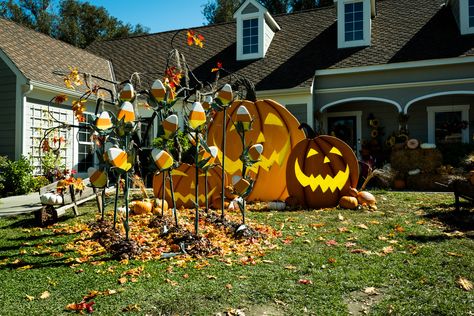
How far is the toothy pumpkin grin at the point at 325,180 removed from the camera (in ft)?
21.8

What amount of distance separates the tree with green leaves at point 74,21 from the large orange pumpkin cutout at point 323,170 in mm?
30986

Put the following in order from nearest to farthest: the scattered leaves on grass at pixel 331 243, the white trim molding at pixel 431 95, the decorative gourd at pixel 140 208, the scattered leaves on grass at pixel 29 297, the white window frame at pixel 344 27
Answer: the scattered leaves on grass at pixel 29 297 → the scattered leaves on grass at pixel 331 243 → the decorative gourd at pixel 140 208 → the white trim molding at pixel 431 95 → the white window frame at pixel 344 27

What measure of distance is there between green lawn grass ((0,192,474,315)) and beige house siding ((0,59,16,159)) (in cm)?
641

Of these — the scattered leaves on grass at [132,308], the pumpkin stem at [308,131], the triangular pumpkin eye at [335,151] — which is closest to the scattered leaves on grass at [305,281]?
the scattered leaves on grass at [132,308]

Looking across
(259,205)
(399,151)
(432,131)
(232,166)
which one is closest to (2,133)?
(232,166)

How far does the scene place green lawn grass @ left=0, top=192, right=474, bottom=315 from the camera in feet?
9.08

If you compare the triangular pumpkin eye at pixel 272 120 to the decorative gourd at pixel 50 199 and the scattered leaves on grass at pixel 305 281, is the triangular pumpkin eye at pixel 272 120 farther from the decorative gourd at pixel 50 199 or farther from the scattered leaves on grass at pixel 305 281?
the scattered leaves on grass at pixel 305 281

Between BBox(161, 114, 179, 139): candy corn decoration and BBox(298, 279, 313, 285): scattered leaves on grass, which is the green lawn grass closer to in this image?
BBox(298, 279, 313, 285): scattered leaves on grass

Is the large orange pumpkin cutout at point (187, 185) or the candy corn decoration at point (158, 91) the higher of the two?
the candy corn decoration at point (158, 91)

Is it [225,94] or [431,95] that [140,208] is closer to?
[225,94]

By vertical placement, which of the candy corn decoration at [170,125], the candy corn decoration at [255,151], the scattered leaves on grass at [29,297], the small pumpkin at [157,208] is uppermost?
the candy corn decoration at [170,125]

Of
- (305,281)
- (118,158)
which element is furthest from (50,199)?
(305,281)

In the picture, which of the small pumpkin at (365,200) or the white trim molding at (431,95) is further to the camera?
the white trim molding at (431,95)

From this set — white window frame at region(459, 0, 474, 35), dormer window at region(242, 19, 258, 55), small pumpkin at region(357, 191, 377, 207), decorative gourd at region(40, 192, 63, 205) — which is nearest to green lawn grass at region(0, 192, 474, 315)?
decorative gourd at region(40, 192, 63, 205)
